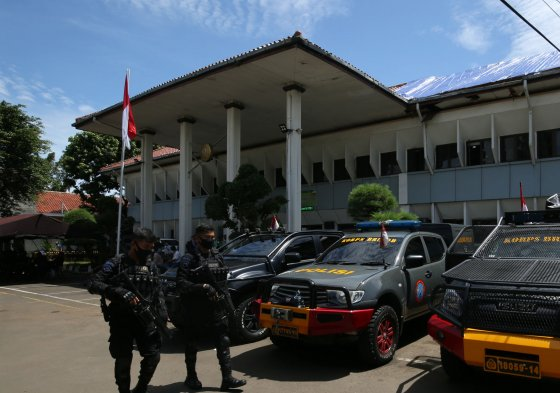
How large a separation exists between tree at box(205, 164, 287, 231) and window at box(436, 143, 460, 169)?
705 cm

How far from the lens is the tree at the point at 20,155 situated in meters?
23.2

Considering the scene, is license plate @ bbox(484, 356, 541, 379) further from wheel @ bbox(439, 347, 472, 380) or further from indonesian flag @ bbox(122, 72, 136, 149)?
indonesian flag @ bbox(122, 72, 136, 149)

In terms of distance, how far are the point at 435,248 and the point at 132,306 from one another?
5.55m

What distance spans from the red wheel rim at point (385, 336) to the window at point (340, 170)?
1538 centimetres

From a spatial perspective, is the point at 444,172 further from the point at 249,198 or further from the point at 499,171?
the point at 249,198

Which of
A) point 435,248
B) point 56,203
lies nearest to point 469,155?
point 435,248

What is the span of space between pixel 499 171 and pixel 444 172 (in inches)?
79.1

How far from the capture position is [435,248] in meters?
8.15

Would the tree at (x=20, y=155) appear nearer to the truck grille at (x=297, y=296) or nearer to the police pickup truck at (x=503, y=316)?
the truck grille at (x=297, y=296)

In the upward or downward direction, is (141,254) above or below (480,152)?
below

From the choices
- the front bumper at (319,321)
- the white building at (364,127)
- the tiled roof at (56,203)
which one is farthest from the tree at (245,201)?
the tiled roof at (56,203)

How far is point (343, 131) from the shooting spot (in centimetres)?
2102

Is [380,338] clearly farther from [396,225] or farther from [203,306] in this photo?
[396,225]

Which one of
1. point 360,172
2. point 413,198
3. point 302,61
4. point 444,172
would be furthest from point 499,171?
point 302,61
